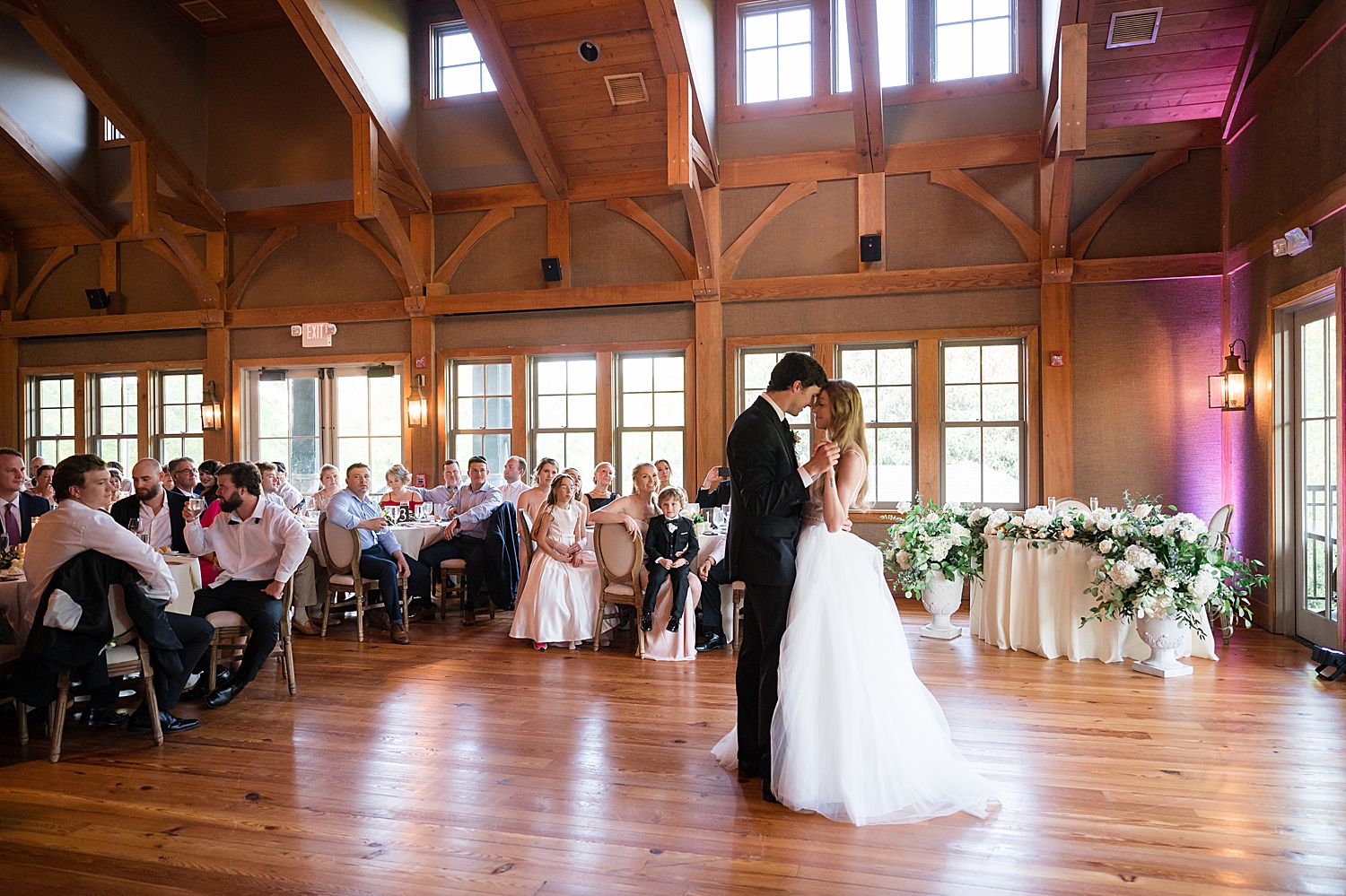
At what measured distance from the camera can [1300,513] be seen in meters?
6.19

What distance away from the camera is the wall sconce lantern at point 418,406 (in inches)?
375

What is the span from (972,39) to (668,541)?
585 centimetres

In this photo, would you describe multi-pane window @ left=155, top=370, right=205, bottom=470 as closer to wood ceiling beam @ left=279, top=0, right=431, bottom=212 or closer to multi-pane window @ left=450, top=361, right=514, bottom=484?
multi-pane window @ left=450, top=361, right=514, bottom=484

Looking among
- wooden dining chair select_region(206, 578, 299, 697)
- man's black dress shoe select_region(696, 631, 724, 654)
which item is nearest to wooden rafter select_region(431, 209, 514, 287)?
wooden dining chair select_region(206, 578, 299, 697)

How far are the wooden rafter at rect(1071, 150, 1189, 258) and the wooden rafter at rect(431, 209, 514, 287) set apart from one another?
Answer: 5694 mm

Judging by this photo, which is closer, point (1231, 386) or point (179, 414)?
point (1231, 386)

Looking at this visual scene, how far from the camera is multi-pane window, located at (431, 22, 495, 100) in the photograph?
369 inches

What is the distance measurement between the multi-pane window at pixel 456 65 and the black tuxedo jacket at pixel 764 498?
24.6 feet

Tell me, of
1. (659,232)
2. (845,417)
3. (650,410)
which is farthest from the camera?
(650,410)

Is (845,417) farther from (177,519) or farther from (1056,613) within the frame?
(177,519)

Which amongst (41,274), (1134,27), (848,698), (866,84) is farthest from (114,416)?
(1134,27)

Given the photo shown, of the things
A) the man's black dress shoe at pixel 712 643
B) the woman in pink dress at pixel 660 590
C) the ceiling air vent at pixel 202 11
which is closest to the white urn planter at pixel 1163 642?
the man's black dress shoe at pixel 712 643

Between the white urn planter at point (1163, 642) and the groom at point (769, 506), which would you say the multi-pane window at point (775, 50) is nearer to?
the white urn planter at point (1163, 642)

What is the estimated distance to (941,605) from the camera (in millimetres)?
6379
